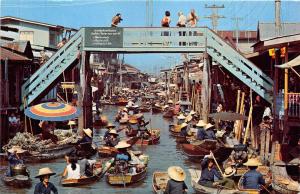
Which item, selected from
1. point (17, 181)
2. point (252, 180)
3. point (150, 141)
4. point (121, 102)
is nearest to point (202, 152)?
point (150, 141)

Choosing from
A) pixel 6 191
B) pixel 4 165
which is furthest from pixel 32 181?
pixel 4 165

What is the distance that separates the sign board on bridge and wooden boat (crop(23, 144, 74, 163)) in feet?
22.1

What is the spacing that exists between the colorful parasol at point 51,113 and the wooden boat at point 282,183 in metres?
11.6

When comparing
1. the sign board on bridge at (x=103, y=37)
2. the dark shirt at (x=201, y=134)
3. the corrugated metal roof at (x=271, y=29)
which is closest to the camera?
the dark shirt at (x=201, y=134)

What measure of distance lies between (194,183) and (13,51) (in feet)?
57.8

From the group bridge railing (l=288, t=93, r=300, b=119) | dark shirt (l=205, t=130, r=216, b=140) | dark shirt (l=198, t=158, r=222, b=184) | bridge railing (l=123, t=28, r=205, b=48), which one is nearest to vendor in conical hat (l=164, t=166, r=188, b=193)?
dark shirt (l=198, t=158, r=222, b=184)

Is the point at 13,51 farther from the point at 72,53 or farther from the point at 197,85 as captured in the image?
the point at 197,85

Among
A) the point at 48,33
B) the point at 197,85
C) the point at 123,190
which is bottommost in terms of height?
the point at 123,190

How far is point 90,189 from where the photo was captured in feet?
65.3

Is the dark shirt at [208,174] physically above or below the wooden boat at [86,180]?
above

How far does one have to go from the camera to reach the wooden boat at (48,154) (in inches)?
996

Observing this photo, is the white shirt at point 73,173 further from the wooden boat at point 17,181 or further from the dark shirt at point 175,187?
the dark shirt at point 175,187

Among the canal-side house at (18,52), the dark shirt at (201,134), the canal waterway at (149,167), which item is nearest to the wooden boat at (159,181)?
the canal waterway at (149,167)

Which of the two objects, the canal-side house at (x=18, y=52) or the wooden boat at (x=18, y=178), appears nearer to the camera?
the wooden boat at (x=18, y=178)
